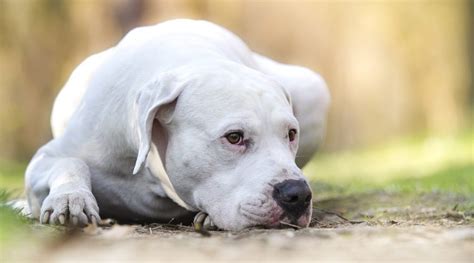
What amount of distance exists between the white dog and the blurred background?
1035 cm

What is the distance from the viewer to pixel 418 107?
741 inches

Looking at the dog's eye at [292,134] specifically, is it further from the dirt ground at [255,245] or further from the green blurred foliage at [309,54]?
the green blurred foliage at [309,54]

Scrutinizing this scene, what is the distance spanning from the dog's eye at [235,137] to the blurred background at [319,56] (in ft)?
37.1

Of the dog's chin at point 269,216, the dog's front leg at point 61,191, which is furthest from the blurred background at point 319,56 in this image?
the dog's chin at point 269,216

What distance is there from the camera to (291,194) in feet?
13.9

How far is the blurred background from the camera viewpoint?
16.7 metres

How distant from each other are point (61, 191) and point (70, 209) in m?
0.21

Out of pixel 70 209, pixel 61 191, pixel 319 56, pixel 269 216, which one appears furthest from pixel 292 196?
pixel 319 56

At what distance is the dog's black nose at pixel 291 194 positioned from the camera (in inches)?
167

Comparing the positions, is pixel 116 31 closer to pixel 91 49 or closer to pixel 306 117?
pixel 91 49

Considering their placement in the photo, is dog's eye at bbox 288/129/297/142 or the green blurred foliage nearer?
dog's eye at bbox 288/129/297/142

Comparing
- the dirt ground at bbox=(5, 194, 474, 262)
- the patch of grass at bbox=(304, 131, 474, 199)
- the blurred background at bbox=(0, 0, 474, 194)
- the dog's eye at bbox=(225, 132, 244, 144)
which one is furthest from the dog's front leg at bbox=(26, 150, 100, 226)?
the blurred background at bbox=(0, 0, 474, 194)

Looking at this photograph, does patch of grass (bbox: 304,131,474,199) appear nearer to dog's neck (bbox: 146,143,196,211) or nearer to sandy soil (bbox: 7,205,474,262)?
dog's neck (bbox: 146,143,196,211)

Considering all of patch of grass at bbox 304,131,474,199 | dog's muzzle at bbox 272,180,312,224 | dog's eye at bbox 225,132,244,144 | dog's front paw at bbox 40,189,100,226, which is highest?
dog's eye at bbox 225,132,244,144
